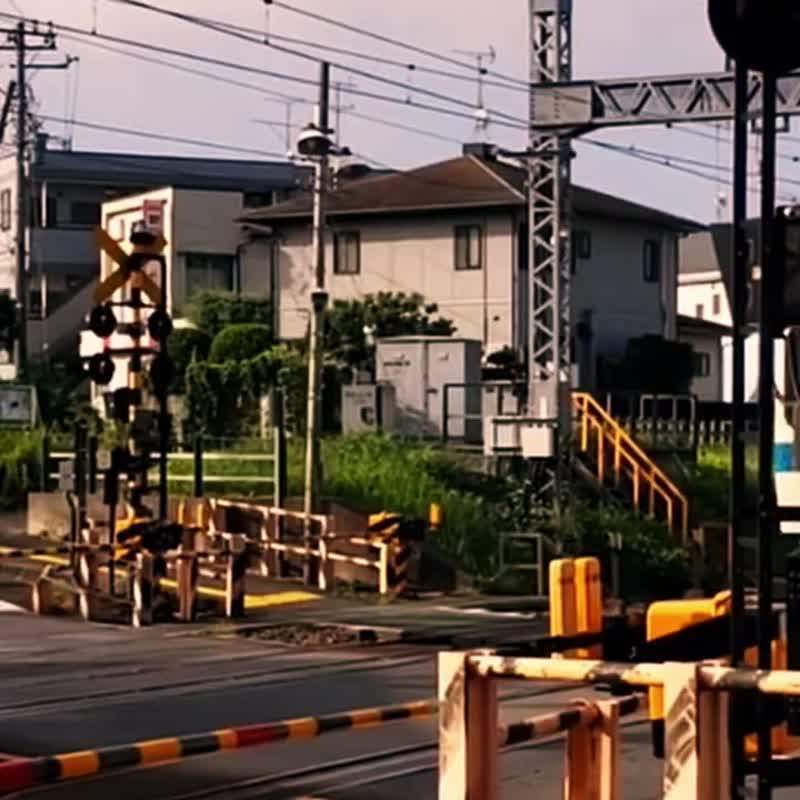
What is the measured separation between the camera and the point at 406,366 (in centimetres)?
3994

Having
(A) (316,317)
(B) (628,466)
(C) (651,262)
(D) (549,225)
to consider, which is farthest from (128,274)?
(C) (651,262)

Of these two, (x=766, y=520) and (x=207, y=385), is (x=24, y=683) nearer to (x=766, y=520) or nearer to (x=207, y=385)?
(x=766, y=520)

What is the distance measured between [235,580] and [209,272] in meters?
39.3

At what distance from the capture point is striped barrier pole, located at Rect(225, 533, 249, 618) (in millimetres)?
22047

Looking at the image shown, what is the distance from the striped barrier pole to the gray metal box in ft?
51.4

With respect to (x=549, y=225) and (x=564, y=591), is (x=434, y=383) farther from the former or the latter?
(x=564, y=591)

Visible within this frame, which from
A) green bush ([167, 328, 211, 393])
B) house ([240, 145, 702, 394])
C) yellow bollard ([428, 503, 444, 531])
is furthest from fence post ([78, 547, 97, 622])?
house ([240, 145, 702, 394])

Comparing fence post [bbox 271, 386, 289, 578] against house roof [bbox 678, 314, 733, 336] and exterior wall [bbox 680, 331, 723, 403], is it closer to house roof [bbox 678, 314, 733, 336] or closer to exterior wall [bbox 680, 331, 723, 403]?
exterior wall [bbox 680, 331, 723, 403]

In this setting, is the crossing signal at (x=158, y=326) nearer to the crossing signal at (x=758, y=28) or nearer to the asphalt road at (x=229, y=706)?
the asphalt road at (x=229, y=706)

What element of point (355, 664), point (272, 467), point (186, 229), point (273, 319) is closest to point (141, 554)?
point (355, 664)

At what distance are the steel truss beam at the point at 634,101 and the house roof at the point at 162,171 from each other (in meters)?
40.7

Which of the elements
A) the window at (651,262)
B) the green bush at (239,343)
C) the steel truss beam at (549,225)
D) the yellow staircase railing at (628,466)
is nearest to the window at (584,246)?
the window at (651,262)

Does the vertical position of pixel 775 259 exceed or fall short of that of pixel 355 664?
it exceeds it

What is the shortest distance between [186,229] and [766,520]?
2122 inches
